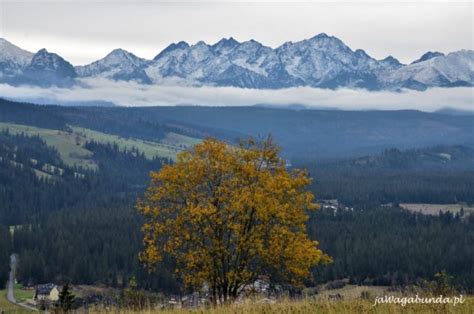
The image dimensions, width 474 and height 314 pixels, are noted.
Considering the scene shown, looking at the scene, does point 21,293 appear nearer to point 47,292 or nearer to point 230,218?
point 47,292

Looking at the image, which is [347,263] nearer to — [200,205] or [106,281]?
[106,281]

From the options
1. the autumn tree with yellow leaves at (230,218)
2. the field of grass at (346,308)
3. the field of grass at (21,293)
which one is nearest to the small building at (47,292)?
the field of grass at (21,293)

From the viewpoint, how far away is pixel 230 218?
140ft

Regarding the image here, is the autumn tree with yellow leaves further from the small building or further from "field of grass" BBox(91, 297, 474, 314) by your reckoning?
the small building

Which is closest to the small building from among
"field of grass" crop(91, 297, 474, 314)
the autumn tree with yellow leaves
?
the autumn tree with yellow leaves

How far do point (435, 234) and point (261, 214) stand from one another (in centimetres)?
16591

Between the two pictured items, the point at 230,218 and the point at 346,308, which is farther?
the point at 230,218

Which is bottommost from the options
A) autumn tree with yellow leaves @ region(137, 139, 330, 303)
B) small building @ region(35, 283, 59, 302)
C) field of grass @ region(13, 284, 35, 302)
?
field of grass @ region(13, 284, 35, 302)

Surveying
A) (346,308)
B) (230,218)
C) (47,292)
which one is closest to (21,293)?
(47,292)

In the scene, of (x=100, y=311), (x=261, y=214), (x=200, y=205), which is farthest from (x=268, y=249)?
(x=100, y=311)

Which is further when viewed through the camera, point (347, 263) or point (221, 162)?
point (347, 263)

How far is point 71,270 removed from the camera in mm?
165875

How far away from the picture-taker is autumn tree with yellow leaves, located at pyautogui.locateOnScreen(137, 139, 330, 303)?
136ft

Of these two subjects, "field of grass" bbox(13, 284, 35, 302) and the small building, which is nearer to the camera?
the small building
